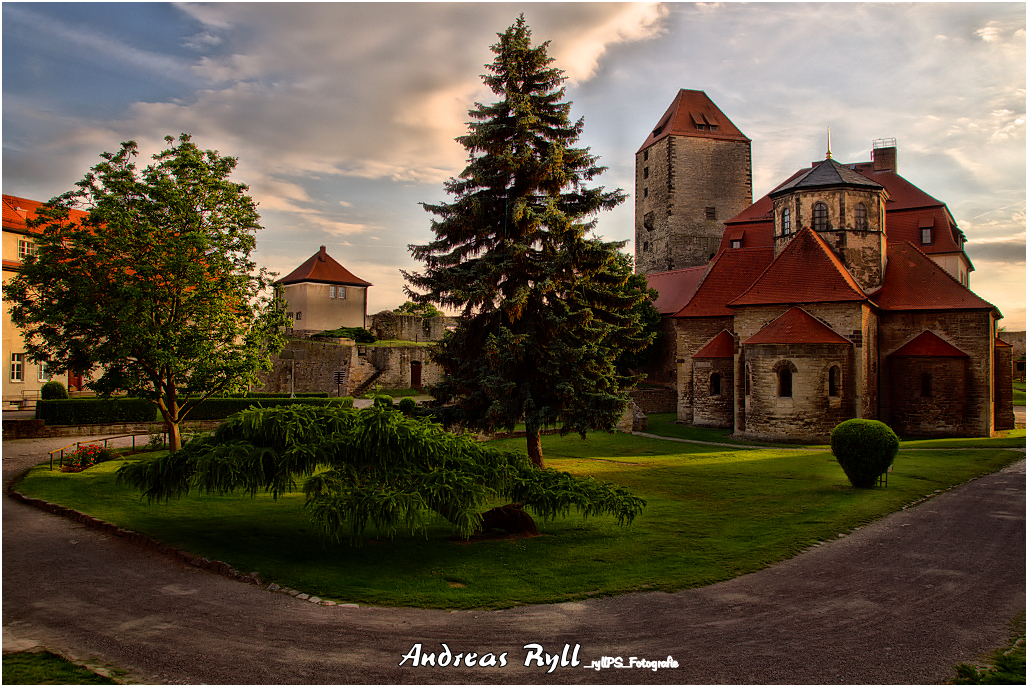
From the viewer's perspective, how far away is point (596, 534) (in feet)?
40.2

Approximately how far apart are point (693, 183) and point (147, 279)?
43.9 m

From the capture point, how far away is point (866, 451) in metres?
16.9

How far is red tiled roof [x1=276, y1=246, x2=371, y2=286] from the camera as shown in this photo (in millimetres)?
53875

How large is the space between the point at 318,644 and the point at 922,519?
12587 millimetres

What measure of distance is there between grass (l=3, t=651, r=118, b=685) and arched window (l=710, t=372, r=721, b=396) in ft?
101

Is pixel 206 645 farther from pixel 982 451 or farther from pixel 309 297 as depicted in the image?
pixel 309 297

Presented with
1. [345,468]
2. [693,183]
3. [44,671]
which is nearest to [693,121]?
[693,183]

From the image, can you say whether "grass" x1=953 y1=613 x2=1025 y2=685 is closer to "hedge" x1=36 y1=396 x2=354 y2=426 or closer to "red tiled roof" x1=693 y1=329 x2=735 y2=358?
"hedge" x1=36 y1=396 x2=354 y2=426

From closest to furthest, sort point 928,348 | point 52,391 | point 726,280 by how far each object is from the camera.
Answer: point 52,391 → point 928,348 → point 726,280

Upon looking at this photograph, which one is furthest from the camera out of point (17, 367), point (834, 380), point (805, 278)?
point (17, 367)

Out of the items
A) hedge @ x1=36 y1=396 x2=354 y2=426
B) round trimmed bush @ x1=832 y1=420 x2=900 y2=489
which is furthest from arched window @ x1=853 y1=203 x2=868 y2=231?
hedge @ x1=36 y1=396 x2=354 y2=426

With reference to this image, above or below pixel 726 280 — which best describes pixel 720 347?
below

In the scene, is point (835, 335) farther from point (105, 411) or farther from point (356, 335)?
point (356, 335)

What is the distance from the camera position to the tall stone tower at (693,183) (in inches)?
2053
